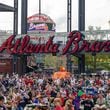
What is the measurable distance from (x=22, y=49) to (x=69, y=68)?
9.31 meters

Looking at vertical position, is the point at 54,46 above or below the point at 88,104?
above

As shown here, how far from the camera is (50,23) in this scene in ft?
354

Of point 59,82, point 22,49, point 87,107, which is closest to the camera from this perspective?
point 87,107

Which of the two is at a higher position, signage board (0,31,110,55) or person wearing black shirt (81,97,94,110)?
signage board (0,31,110,55)

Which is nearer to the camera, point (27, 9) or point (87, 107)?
point (87, 107)

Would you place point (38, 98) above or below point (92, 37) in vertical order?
below

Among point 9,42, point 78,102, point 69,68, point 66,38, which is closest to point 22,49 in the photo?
point 9,42

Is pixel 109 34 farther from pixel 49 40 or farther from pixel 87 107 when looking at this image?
pixel 87 107

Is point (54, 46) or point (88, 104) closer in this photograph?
point (88, 104)

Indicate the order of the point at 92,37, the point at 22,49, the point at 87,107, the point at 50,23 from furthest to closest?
the point at 50,23, the point at 92,37, the point at 22,49, the point at 87,107

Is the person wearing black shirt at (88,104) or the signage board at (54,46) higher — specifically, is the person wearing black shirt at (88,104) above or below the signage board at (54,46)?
below

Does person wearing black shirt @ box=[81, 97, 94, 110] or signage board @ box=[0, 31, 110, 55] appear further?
signage board @ box=[0, 31, 110, 55]

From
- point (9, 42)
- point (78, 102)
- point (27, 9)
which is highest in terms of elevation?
point (27, 9)

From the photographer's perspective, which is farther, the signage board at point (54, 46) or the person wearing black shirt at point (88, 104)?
the signage board at point (54, 46)
